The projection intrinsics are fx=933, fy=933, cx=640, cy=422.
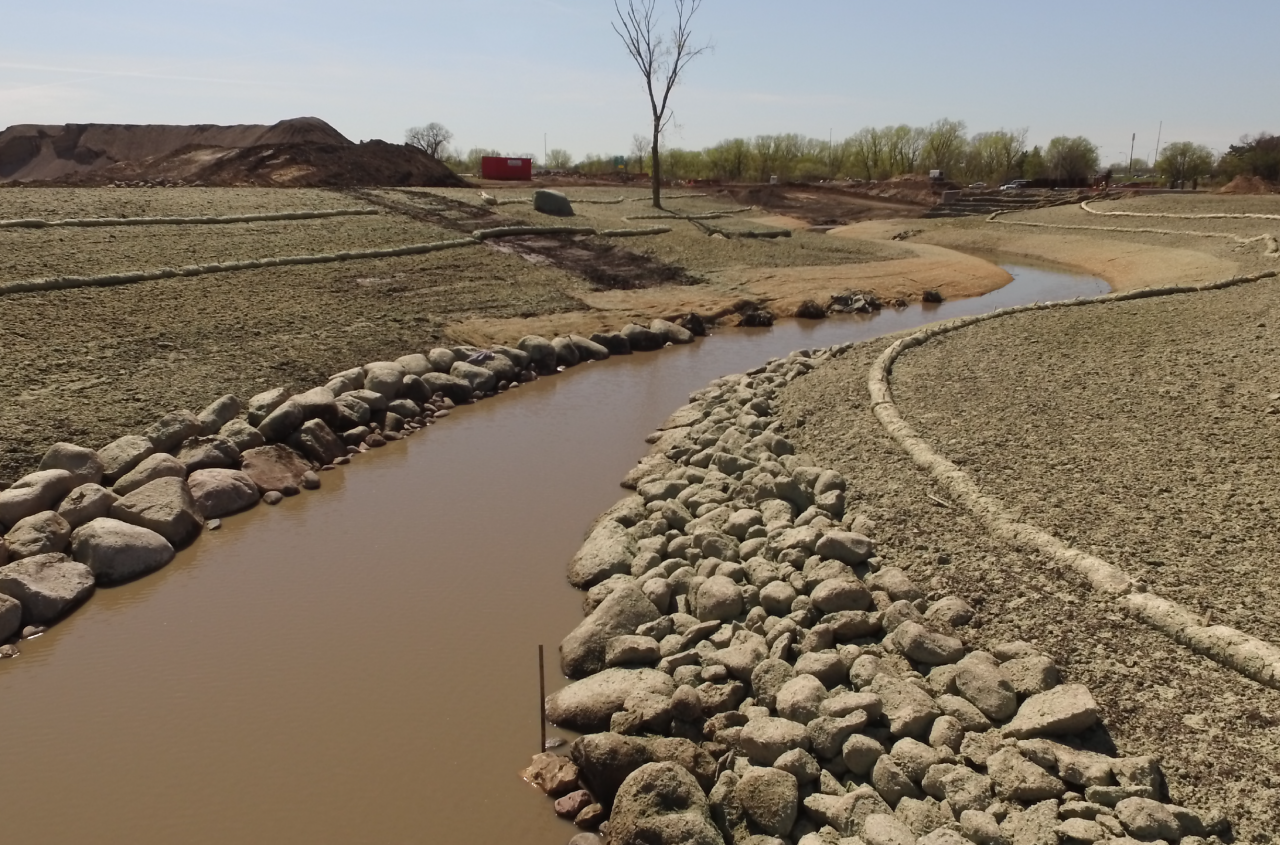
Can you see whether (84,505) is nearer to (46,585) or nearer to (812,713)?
(46,585)

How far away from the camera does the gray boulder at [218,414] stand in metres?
9.67

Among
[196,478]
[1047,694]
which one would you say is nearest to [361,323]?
[196,478]

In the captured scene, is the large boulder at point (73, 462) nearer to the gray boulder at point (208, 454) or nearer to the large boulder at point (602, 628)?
the gray boulder at point (208, 454)

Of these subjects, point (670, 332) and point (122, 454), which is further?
point (670, 332)

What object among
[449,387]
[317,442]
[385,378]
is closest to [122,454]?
[317,442]

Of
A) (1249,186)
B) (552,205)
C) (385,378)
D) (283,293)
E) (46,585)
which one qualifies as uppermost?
(1249,186)

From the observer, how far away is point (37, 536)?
23.8 ft

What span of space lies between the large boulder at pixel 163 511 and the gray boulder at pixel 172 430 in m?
0.92

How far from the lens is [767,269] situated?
2239 cm

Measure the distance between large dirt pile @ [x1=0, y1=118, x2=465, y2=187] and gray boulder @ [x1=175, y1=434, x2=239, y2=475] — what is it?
2110 cm

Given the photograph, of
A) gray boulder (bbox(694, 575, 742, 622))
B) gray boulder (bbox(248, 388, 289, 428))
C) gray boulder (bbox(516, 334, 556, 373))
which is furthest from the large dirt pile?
gray boulder (bbox(694, 575, 742, 622))

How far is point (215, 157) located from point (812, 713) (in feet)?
125

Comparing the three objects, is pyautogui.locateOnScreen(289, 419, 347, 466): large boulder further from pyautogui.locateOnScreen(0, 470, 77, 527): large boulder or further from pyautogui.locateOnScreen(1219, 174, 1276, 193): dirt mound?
pyautogui.locateOnScreen(1219, 174, 1276, 193): dirt mound

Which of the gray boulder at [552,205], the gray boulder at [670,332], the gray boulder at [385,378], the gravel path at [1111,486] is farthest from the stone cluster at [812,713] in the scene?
the gray boulder at [552,205]
